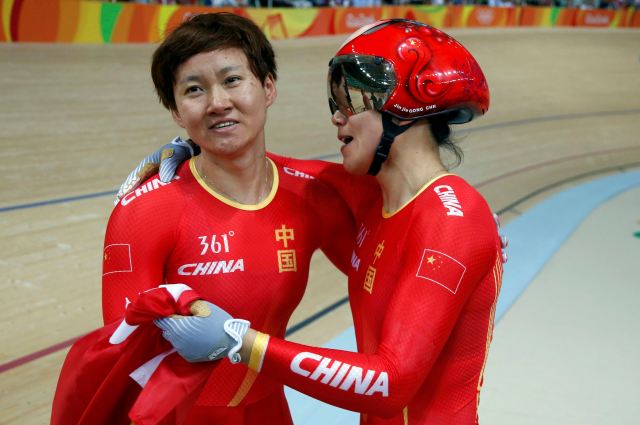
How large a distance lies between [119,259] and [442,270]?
831 millimetres

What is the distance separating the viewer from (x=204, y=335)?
1.43m

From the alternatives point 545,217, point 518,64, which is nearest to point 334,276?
point 545,217

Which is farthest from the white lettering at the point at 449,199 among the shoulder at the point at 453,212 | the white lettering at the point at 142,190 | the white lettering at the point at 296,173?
the white lettering at the point at 142,190

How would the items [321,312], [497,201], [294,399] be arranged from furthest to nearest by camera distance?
[497,201] → [321,312] → [294,399]

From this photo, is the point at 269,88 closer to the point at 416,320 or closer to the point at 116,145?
the point at 416,320

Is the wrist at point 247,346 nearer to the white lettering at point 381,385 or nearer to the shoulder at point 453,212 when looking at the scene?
the white lettering at point 381,385

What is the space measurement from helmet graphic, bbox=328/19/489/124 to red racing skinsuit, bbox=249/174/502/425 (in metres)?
0.21

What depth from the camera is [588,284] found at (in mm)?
4902

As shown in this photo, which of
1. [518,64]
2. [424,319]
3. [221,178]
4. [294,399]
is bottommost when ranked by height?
[518,64]

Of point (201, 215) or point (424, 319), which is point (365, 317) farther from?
point (201, 215)

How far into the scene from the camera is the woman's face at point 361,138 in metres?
1.82

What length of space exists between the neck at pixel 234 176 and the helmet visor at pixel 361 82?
12.3 inches

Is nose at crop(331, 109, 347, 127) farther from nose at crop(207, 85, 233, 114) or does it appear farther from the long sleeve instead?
the long sleeve

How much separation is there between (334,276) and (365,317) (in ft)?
9.87
